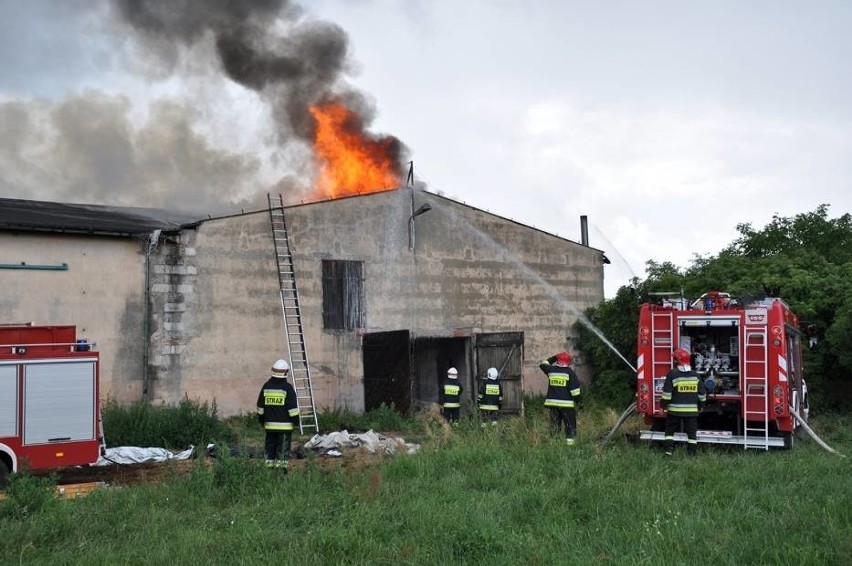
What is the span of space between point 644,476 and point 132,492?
5.24 metres

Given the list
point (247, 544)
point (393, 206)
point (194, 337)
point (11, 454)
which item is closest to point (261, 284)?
point (194, 337)

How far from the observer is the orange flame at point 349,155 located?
19.8m

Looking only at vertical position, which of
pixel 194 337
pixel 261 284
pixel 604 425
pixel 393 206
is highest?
pixel 393 206

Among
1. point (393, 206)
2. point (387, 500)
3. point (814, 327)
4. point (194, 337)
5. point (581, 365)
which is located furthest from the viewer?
point (581, 365)

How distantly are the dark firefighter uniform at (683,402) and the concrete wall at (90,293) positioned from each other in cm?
942

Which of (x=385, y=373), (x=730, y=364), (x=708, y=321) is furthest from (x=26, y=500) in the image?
(x=385, y=373)

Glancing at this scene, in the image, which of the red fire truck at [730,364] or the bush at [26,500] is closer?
the bush at [26,500]

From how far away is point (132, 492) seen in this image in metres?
7.87

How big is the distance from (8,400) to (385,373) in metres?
8.99

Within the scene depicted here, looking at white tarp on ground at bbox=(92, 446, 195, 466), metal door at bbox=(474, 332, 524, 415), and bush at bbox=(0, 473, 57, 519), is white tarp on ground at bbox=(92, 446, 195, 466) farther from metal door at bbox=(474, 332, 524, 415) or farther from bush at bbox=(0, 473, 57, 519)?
metal door at bbox=(474, 332, 524, 415)

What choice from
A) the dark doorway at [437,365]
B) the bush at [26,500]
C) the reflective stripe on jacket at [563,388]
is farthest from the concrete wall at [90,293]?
the reflective stripe on jacket at [563,388]

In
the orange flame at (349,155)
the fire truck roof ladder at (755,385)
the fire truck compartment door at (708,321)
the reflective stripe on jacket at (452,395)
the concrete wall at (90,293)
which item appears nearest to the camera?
the fire truck roof ladder at (755,385)

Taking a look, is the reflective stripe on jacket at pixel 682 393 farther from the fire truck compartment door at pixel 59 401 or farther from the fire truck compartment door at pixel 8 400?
the fire truck compartment door at pixel 8 400

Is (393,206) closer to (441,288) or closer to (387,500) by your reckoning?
(441,288)
